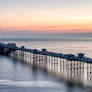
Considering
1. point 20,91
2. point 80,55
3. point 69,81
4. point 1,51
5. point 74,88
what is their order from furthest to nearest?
point 1,51 → point 80,55 → point 69,81 → point 74,88 → point 20,91

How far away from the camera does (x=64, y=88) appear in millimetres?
28359

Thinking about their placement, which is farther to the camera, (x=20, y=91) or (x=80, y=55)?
(x=80, y=55)

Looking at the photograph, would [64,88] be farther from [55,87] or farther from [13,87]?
[13,87]

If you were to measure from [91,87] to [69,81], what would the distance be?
14.1 ft

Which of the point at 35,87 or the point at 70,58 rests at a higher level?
the point at 70,58

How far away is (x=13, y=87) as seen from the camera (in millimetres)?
27938

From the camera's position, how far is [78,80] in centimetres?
3288

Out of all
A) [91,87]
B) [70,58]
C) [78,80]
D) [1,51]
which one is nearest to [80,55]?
[70,58]

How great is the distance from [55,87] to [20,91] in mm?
4542

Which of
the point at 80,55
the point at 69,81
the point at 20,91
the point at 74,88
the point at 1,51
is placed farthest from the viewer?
the point at 1,51

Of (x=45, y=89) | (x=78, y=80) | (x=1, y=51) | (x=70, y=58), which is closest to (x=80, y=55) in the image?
(x=70, y=58)

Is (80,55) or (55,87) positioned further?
(80,55)

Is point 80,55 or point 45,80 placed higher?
point 80,55

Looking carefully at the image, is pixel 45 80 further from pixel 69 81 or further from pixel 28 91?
pixel 28 91
